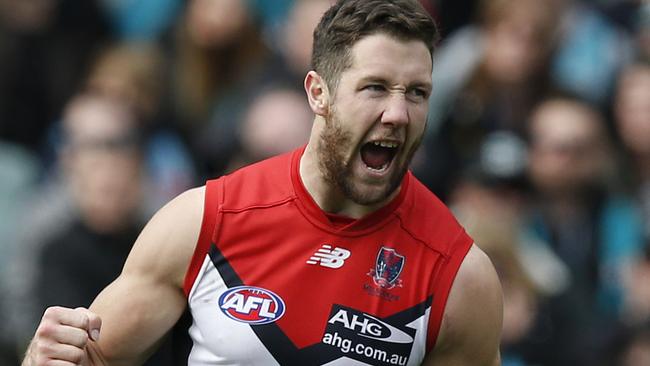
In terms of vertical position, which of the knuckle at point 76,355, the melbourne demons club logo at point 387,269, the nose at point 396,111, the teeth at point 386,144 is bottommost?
the knuckle at point 76,355

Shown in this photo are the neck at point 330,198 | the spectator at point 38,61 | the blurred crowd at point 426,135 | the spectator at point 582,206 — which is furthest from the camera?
the spectator at point 38,61

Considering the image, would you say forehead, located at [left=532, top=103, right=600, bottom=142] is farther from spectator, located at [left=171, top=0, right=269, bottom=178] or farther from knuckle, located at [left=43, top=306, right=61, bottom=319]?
knuckle, located at [left=43, top=306, right=61, bottom=319]

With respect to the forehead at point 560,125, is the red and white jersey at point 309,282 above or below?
above

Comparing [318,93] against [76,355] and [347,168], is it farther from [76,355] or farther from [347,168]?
[76,355]

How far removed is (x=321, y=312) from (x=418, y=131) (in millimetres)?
678

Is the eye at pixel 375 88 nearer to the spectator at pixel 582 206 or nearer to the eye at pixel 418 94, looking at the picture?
the eye at pixel 418 94

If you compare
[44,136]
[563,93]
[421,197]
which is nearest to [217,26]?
[44,136]

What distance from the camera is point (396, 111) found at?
4688 millimetres

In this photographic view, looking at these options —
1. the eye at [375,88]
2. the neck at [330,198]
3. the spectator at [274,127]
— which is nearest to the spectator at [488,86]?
the spectator at [274,127]

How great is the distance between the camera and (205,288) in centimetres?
490

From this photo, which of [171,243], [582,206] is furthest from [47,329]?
[582,206]

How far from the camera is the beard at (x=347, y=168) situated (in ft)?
15.8

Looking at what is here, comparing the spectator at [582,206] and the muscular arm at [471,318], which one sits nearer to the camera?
the muscular arm at [471,318]

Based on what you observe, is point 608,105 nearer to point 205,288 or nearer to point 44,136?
point 44,136
